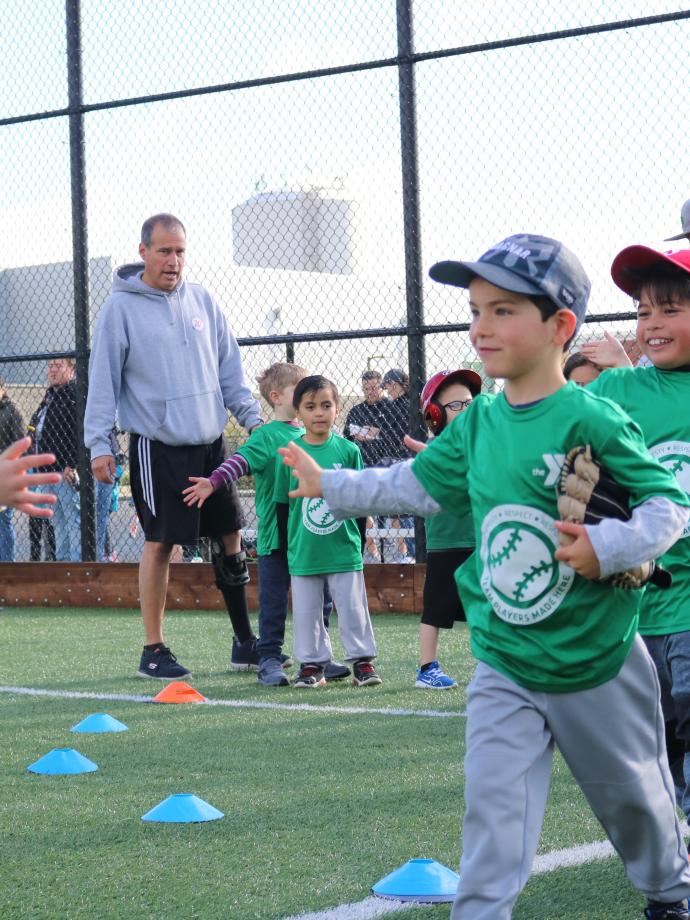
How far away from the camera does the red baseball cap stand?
336 centimetres

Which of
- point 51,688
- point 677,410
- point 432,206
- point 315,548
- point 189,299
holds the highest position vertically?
point 432,206

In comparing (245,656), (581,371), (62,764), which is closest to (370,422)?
(245,656)

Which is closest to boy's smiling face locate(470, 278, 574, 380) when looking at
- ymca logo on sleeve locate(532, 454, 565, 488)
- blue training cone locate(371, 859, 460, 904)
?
ymca logo on sleeve locate(532, 454, 565, 488)

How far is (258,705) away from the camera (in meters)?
5.94

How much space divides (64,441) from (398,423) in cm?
280

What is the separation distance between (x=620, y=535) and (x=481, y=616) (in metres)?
0.37

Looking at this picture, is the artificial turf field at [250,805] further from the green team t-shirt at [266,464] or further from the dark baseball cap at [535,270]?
the dark baseball cap at [535,270]

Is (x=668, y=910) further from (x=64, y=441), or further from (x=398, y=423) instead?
(x=64, y=441)

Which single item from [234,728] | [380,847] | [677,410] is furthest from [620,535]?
[234,728]

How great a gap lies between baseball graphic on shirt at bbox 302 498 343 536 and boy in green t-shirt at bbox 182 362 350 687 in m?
0.39

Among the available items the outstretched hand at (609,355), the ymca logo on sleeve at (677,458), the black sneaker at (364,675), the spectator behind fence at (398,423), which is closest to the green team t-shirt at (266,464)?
the black sneaker at (364,675)

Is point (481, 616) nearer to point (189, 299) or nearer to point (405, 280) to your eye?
point (189, 299)

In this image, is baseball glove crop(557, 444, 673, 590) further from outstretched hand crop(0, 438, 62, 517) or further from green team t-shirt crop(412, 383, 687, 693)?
outstretched hand crop(0, 438, 62, 517)

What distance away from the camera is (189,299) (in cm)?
711
